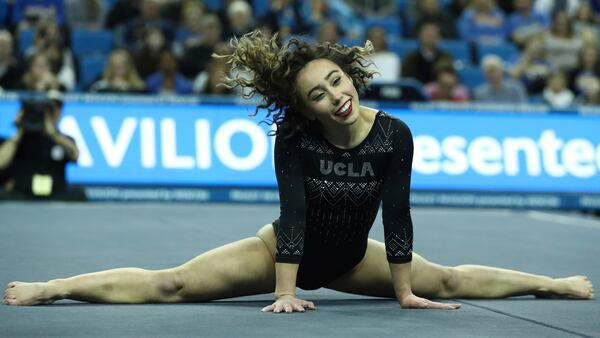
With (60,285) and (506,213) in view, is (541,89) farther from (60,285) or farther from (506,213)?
(60,285)

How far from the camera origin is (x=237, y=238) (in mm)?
7605

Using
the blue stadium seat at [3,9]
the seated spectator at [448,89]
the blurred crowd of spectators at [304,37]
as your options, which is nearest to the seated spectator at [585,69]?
the blurred crowd of spectators at [304,37]

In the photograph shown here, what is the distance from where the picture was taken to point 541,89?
518 inches

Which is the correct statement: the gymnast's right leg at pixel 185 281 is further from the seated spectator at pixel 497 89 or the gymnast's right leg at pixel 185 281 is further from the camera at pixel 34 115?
the seated spectator at pixel 497 89

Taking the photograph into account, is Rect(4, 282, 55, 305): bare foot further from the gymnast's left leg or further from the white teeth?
the white teeth

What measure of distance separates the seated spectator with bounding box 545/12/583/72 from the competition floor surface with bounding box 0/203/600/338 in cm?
338

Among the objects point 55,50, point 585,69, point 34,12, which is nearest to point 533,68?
point 585,69

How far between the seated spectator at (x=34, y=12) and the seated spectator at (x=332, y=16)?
2.83m

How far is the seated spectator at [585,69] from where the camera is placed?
42.7 feet

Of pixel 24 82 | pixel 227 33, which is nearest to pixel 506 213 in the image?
pixel 227 33

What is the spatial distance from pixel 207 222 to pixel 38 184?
226 centimetres

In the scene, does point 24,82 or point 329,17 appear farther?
point 329,17

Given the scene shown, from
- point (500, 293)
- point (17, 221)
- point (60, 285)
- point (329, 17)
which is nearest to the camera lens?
point (60, 285)

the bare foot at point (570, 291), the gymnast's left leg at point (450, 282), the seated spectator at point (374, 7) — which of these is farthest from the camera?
the seated spectator at point (374, 7)
